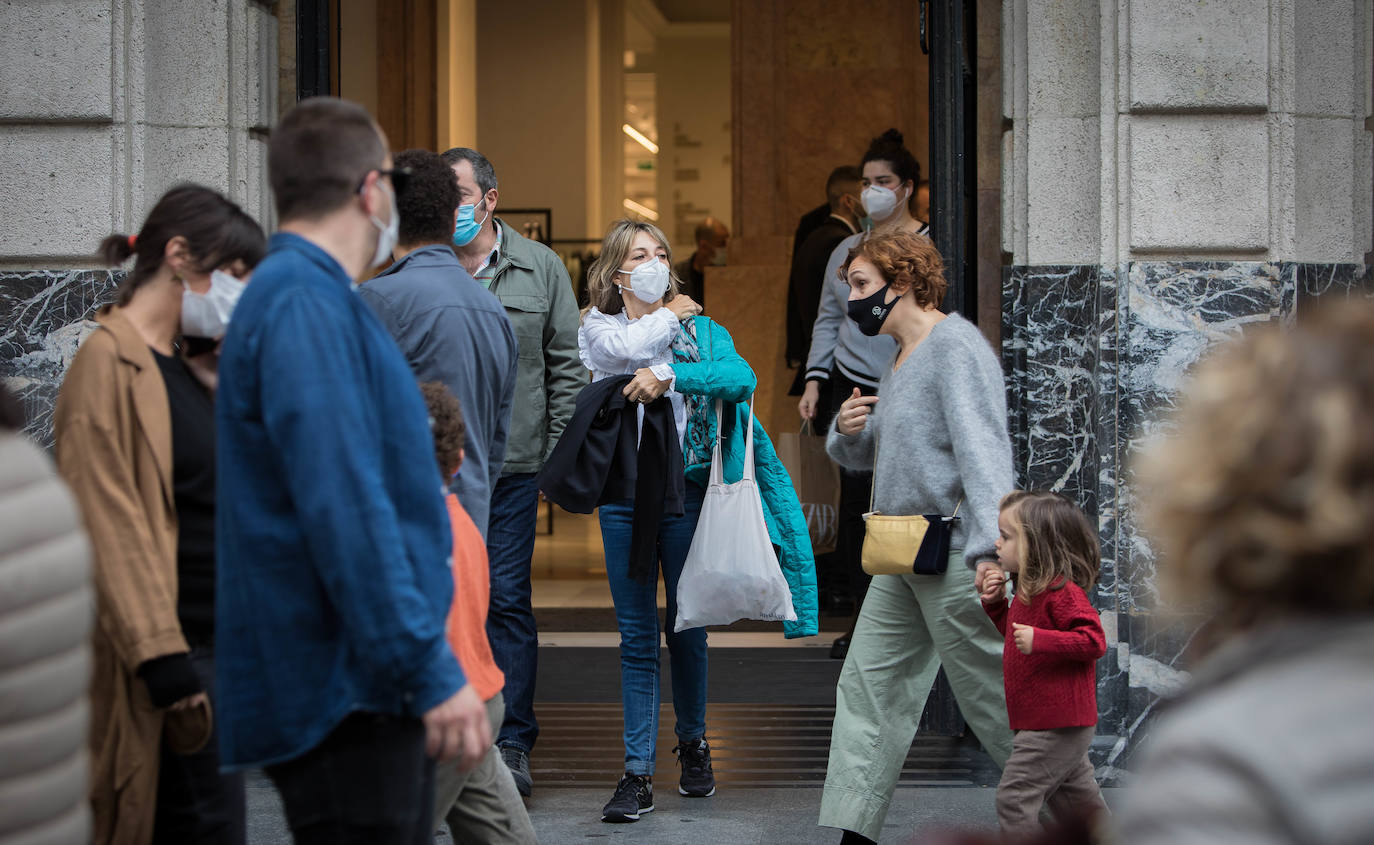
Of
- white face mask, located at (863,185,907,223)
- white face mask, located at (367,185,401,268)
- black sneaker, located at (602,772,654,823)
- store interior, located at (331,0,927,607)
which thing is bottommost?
black sneaker, located at (602,772,654,823)

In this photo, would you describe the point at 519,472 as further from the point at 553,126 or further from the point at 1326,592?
the point at 553,126

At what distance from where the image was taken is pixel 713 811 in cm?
489

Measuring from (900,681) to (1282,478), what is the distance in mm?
3007

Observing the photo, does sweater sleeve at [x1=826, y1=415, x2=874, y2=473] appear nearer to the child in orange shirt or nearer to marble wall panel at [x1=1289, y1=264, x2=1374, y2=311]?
the child in orange shirt

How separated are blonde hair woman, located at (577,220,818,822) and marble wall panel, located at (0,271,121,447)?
1.89m

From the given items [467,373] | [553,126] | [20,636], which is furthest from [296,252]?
[553,126]

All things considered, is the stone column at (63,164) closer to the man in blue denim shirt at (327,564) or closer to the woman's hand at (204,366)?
the woman's hand at (204,366)

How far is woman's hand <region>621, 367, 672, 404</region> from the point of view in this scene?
487 cm

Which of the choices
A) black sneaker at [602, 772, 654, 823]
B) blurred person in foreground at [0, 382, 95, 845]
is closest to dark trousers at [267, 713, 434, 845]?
blurred person in foreground at [0, 382, 95, 845]

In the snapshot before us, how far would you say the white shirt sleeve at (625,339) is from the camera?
4.95m

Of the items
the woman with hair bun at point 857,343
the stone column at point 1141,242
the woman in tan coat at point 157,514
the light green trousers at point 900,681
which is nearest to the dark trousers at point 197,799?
the woman in tan coat at point 157,514

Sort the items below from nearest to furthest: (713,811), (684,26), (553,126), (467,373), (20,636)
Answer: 1. (20,636)
2. (467,373)
3. (713,811)
4. (553,126)
5. (684,26)

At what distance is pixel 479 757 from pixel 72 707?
64cm

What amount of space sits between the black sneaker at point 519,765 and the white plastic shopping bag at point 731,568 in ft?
2.49
